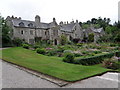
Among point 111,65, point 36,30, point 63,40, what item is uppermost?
point 36,30

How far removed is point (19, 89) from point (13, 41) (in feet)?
85.7

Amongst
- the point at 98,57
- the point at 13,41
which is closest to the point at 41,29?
the point at 13,41

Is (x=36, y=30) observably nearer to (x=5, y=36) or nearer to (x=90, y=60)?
(x=5, y=36)

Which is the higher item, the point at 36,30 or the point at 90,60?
the point at 36,30

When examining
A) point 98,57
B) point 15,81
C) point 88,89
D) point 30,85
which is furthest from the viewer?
point 98,57

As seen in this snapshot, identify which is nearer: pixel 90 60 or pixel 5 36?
pixel 90 60

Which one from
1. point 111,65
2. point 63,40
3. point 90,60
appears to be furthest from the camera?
point 63,40

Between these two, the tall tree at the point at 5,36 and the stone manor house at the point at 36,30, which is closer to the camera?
the tall tree at the point at 5,36

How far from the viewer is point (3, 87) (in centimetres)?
616

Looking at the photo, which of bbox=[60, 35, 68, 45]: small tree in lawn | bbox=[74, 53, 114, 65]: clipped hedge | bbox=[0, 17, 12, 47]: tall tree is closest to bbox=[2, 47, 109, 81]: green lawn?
bbox=[74, 53, 114, 65]: clipped hedge

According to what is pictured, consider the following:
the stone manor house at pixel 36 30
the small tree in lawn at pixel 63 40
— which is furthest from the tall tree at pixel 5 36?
the small tree in lawn at pixel 63 40

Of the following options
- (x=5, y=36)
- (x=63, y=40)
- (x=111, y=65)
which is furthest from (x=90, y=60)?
(x=5, y=36)

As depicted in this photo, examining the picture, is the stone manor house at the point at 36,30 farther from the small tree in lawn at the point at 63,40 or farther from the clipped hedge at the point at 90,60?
the clipped hedge at the point at 90,60

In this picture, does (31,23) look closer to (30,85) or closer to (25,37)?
(25,37)
